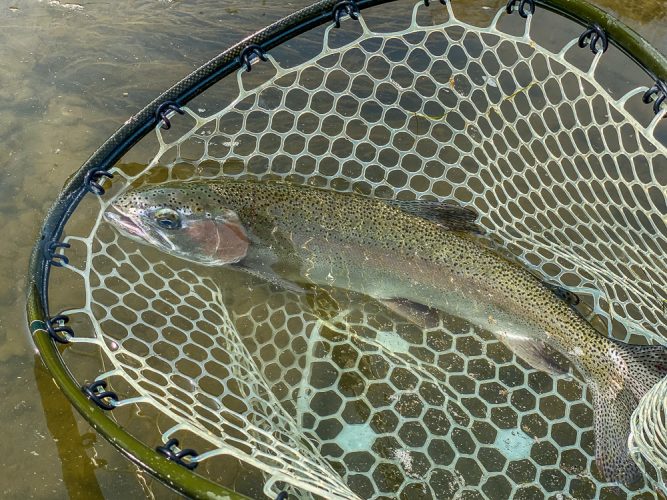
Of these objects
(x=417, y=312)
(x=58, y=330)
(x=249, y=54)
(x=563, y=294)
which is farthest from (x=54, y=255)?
(x=563, y=294)

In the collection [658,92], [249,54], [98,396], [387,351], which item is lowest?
[387,351]

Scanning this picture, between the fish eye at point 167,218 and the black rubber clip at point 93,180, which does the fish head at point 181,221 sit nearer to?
the fish eye at point 167,218

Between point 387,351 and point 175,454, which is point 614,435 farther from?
point 175,454

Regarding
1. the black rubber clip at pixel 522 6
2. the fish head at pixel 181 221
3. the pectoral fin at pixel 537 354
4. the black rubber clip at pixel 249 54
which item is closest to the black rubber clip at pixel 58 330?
the fish head at pixel 181 221

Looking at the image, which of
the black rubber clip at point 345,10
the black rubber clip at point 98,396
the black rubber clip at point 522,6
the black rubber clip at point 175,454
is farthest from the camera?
the black rubber clip at point 345,10

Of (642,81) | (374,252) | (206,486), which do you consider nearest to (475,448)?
(374,252)

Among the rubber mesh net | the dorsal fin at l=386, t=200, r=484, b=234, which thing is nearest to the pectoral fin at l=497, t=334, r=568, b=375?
the rubber mesh net

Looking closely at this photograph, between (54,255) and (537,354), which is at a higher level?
(537,354)
